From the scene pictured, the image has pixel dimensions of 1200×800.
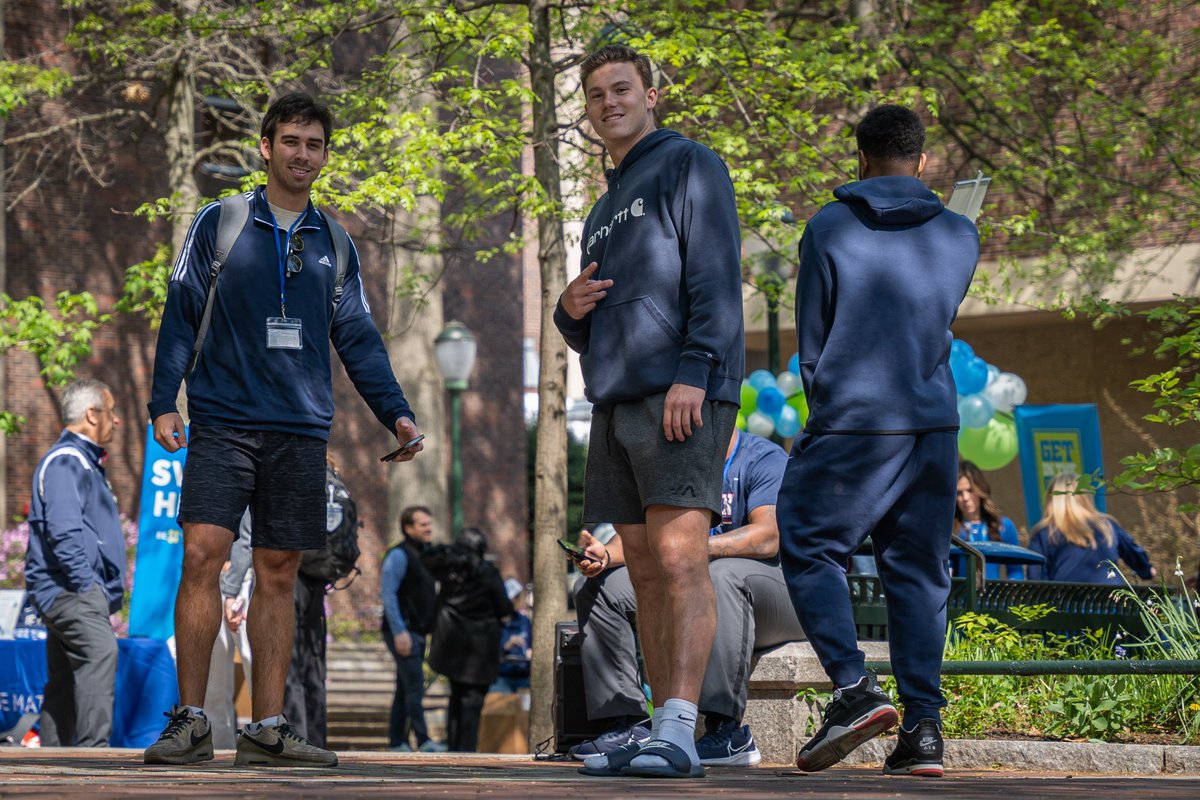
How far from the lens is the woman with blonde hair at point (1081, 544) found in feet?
36.4

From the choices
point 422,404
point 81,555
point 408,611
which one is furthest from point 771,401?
point 422,404

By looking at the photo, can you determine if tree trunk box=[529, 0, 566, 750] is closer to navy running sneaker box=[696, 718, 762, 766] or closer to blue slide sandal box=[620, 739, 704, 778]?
navy running sneaker box=[696, 718, 762, 766]

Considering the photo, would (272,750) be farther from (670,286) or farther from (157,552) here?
(157,552)

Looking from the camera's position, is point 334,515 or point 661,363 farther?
point 334,515

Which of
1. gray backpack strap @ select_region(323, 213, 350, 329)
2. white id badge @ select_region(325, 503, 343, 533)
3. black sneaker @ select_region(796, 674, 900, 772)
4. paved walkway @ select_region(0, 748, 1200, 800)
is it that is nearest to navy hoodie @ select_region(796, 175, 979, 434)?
black sneaker @ select_region(796, 674, 900, 772)

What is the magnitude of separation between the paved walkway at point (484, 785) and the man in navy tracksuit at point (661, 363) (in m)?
0.40

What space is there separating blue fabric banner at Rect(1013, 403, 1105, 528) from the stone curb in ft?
25.3

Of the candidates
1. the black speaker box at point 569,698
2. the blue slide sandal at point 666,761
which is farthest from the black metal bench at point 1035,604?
the blue slide sandal at point 666,761

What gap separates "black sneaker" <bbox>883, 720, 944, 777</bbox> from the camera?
507 centimetres

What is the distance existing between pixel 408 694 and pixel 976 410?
539cm

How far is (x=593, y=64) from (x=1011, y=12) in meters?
11.7

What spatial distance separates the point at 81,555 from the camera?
9602mm

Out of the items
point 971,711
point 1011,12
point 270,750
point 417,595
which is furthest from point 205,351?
point 1011,12

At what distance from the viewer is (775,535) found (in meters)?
6.77
